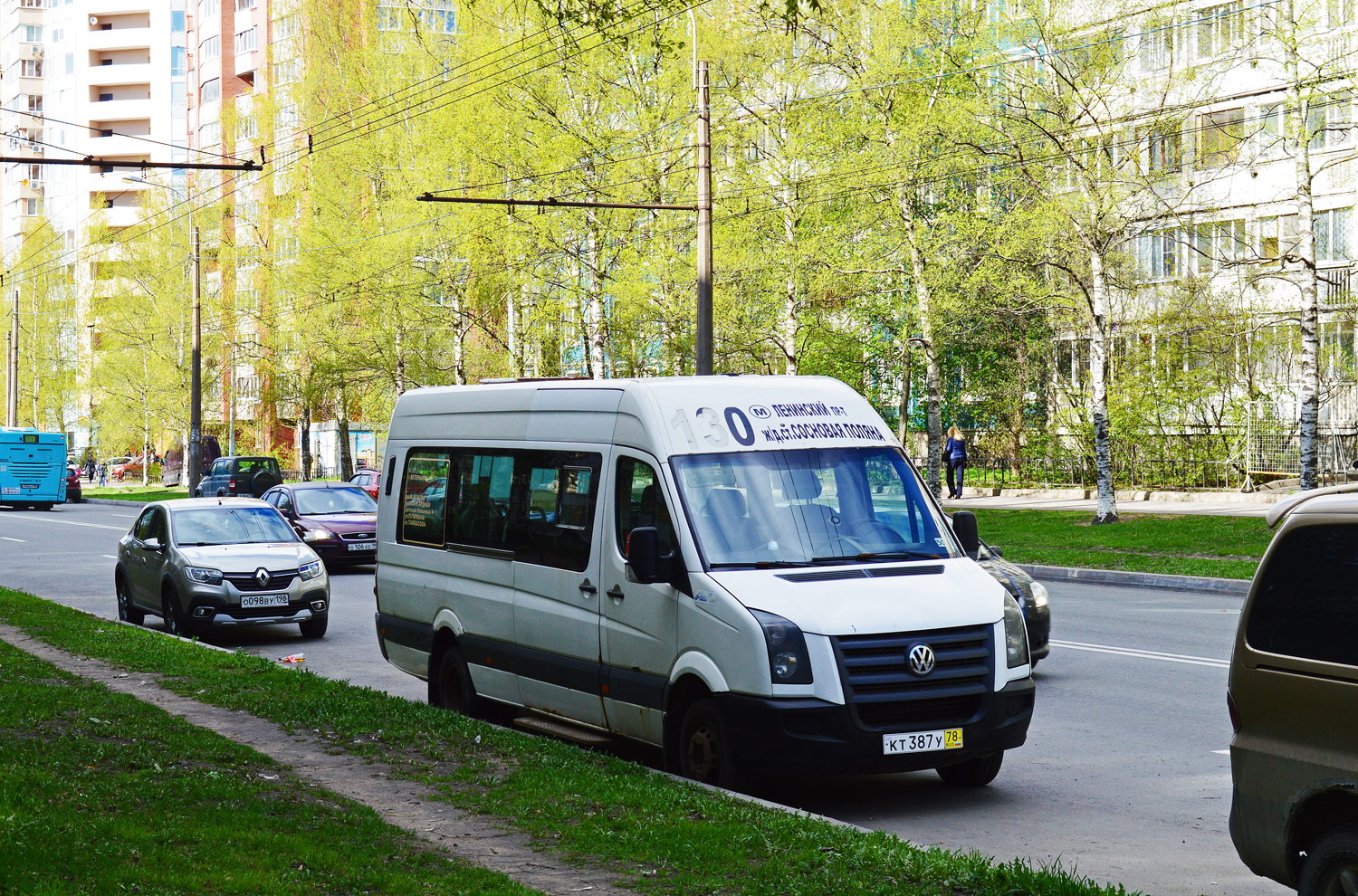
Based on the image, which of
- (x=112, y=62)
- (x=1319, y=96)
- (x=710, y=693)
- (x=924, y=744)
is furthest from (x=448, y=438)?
(x=112, y=62)

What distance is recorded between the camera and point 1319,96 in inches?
986

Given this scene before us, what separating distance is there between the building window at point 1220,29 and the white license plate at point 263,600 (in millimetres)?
18755

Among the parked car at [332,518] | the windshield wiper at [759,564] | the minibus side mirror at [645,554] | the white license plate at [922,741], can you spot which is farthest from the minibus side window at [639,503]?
the parked car at [332,518]

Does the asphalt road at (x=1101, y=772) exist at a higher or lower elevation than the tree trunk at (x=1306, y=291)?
lower

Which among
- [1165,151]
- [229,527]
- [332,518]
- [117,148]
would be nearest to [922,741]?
[229,527]

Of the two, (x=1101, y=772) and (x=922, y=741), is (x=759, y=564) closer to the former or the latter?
(x=922, y=741)

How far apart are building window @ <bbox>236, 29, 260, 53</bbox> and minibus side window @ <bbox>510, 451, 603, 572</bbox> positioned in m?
88.6

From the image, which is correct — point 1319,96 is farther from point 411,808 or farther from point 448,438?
point 411,808

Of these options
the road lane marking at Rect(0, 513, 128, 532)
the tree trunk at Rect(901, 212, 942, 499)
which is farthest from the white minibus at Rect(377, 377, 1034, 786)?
the road lane marking at Rect(0, 513, 128, 532)

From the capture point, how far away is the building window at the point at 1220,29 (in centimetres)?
2819

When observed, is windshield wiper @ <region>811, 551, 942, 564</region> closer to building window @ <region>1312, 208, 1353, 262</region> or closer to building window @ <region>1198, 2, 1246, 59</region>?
building window @ <region>1198, 2, 1246, 59</region>

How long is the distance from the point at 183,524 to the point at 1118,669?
10535 mm

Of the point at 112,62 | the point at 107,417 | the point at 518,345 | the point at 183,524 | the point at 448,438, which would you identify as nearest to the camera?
the point at 448,438

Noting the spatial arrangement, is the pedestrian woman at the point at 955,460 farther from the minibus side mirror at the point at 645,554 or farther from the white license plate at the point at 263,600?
the minibus side mirror at the point at 645,554
